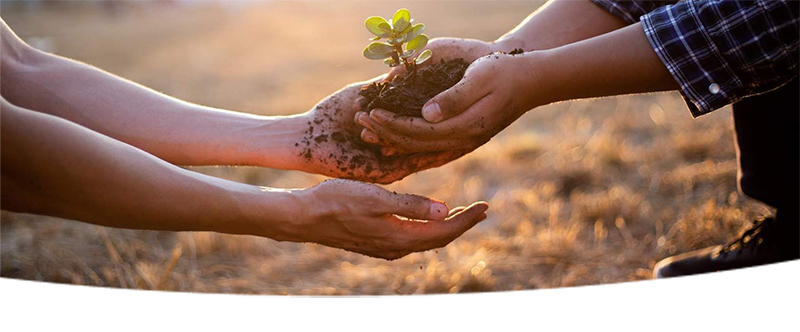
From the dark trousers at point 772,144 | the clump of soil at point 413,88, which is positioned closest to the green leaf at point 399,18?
the clump of soil at point 413,88

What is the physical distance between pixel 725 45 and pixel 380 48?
73 centimetres

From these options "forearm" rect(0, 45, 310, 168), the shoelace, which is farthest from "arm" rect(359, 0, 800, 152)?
the shoelace

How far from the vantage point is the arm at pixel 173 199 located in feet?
3.03

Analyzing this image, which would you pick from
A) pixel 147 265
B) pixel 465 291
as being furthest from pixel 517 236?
pixel 147 265

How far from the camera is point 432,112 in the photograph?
1.19m

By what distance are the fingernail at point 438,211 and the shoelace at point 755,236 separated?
0.90 metres

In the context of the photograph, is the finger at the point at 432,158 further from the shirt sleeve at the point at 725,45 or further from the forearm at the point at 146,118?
the shirt sleeve at the point at 725,45

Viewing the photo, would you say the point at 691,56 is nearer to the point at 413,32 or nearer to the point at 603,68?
the point at 603,68

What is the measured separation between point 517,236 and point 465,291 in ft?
1.34

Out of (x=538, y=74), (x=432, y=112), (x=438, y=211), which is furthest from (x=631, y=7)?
(x=438, y=211)

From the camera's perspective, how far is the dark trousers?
141 cm

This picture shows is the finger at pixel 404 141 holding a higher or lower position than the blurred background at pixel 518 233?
higher
